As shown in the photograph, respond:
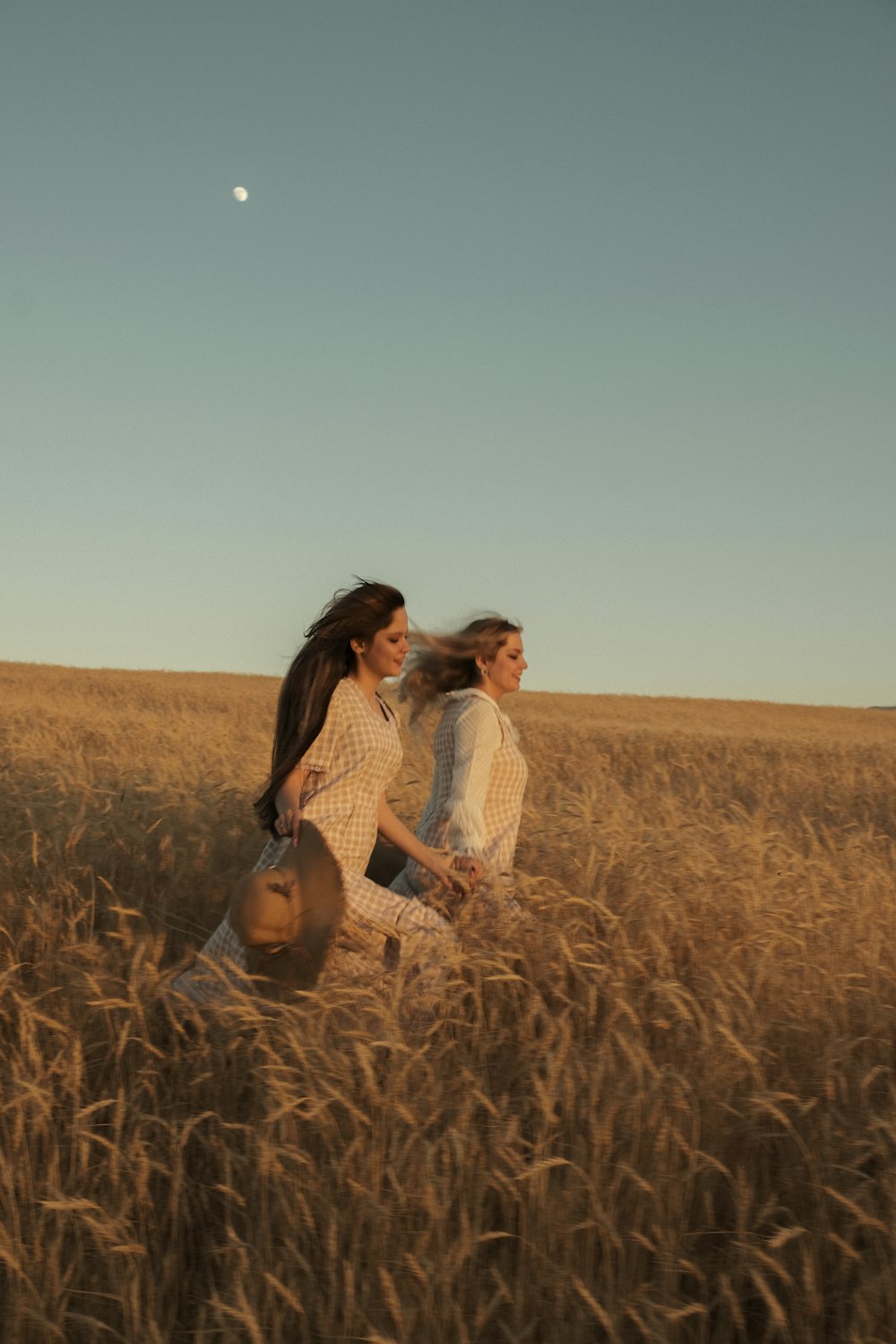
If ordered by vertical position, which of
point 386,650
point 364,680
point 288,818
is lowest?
point 288,818

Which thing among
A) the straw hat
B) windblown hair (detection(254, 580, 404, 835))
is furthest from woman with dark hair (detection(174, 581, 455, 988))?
the straw hat

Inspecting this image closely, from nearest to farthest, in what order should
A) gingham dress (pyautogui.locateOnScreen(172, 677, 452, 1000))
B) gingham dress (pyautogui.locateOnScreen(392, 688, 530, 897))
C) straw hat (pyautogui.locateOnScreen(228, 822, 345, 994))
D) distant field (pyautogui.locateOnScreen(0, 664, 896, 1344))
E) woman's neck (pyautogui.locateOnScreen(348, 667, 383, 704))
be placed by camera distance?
distant field (pyautogui.locateOnScreen(0, 664, 896, 1344)), straw hat (pyautogui.locateOnScreen(228, 822, 345, 994)), gingham dress (pyautogui.locateOnScreen(172, 677, 452, 1000)), gingham dress (pyautogui.locateOnScreen(392, 688, 530, 897)), woman's neck (pyautogui.locateOnScreen(348, 667, 383, 704))

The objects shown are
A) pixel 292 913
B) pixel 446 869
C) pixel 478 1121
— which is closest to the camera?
pixel 478 1121

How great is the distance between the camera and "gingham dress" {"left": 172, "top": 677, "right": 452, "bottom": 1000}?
11.7 feet

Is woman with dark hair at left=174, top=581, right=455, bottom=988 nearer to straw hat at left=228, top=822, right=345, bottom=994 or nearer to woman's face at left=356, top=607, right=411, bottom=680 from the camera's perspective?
woman's face at left=356, top=607, right=411, bottom=680

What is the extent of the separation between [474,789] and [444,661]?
25.1 inches

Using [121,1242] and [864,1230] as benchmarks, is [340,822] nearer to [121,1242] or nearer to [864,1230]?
[121,1242]

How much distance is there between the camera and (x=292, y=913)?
10.8 ft

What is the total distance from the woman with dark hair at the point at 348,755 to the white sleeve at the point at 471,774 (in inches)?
4.9

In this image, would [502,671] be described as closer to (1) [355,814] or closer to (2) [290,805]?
(1) [355,814]

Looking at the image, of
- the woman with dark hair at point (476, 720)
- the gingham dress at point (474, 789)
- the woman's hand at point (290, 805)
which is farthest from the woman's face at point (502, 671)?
the woman's hand at point (290, 805)

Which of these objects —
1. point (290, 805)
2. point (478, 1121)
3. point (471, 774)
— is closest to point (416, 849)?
point (471, 774)

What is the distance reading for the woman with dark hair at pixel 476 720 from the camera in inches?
164

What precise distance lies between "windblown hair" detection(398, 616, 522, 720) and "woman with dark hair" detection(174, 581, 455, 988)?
328 millimetres
